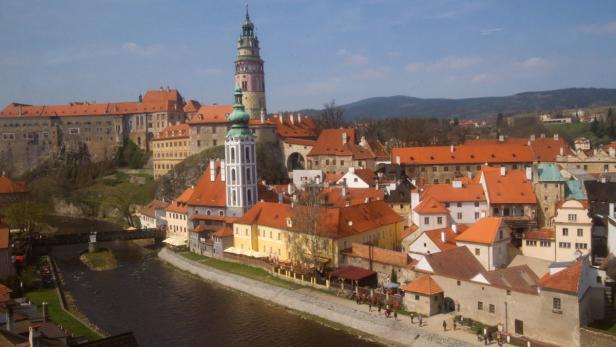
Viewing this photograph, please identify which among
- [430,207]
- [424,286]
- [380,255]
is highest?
[430,207]

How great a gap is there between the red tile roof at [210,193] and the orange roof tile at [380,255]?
49.5ft

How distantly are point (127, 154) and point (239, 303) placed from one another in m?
65.7

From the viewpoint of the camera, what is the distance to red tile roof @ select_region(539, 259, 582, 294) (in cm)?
2408

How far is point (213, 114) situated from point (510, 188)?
153 ft

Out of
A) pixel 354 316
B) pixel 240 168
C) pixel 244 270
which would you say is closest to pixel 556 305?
pixel 354 316

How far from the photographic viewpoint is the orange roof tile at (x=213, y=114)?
3017 inches

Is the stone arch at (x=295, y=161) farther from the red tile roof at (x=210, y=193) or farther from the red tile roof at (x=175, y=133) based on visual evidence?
the red tile roof at (x=210, y=193)

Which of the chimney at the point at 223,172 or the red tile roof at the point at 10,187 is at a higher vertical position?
the chimney at the point at 223,172

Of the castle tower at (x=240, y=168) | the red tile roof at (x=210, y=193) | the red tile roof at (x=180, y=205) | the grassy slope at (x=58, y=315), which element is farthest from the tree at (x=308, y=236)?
the red tile roof at (x=180, y=205)

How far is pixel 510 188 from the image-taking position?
1583 inches

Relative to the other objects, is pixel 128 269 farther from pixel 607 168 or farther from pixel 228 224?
pixel 607 168

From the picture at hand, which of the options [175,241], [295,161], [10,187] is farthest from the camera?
[295,161]

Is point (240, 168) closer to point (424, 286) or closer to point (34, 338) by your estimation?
point (424, 286)

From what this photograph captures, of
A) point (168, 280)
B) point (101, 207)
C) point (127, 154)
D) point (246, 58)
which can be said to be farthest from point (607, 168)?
point (127, 154)
